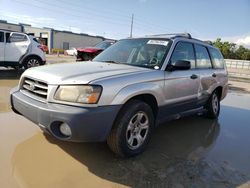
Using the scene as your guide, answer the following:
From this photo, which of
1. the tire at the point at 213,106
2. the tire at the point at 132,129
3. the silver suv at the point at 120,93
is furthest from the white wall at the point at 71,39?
the tire at the point at 132,129

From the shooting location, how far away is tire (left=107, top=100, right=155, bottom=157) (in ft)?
11.1

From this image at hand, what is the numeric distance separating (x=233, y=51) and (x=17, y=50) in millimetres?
61332

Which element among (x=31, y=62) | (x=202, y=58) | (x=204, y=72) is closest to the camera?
(x=204, y=72)

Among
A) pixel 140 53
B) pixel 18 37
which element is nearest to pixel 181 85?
pixel 140 53

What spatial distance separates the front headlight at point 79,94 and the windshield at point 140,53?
128 centimetres

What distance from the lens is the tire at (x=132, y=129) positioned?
3377mm

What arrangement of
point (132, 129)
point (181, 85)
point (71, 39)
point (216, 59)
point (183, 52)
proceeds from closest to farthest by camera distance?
1. point (132, 129)
2. point (181, 85)
3. point (183, 52)
4. point (216, 59)
5. point (71, 39)

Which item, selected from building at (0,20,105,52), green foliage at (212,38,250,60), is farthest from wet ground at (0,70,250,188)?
green foliage at (212,38,250,60)

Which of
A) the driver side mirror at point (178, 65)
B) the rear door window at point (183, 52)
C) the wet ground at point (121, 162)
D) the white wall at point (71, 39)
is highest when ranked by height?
the white wall at point (71, 39)

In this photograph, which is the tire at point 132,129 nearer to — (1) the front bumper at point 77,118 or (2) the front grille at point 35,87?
(1) the front bumper at point 77,118

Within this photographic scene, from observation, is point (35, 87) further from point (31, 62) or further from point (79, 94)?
point (31, 62)

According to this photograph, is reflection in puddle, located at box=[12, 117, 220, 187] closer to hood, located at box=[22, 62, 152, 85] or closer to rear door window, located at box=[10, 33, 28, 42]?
hood, located at box=[22, 62, 152, 85]

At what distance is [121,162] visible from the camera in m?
3.51

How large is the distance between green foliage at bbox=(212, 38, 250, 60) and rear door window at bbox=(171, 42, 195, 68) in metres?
59.6
